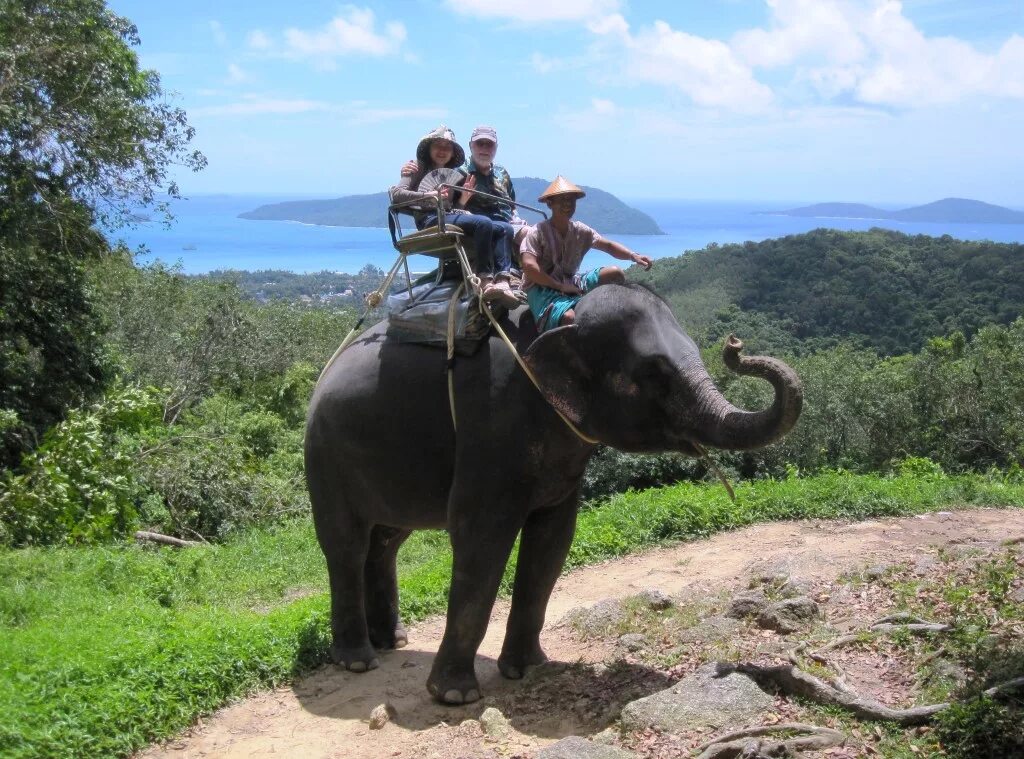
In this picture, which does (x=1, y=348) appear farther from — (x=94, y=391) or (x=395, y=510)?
(x=395, y=510)

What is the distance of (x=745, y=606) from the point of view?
681cm

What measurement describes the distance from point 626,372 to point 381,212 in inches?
554

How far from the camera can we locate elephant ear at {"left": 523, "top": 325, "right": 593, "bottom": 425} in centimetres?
549

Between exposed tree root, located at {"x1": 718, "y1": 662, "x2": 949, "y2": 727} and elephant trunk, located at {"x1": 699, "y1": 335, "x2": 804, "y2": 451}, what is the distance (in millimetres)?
1264

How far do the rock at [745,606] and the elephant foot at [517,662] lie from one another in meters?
1.35

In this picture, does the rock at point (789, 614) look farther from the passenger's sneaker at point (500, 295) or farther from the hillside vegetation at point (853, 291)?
the hillside vegetation at point (853, 291)

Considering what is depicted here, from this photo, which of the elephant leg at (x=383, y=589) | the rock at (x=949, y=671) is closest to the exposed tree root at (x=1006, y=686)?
the rock at (x=949, y=671)

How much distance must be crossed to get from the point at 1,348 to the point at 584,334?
36.3ft

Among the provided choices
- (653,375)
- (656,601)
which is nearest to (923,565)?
(656,601)

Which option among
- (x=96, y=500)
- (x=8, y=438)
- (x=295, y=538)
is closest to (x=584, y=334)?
(x=96, y=500)

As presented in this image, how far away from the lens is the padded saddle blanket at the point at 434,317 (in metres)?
5.88

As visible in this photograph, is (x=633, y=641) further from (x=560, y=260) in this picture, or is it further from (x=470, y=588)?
(x=560, y=260)

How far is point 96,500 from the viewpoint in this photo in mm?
10977

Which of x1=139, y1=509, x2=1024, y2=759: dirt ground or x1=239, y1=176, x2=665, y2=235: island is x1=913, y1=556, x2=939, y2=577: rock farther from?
x1=239, y1=176, x2=665, y2=235: island
